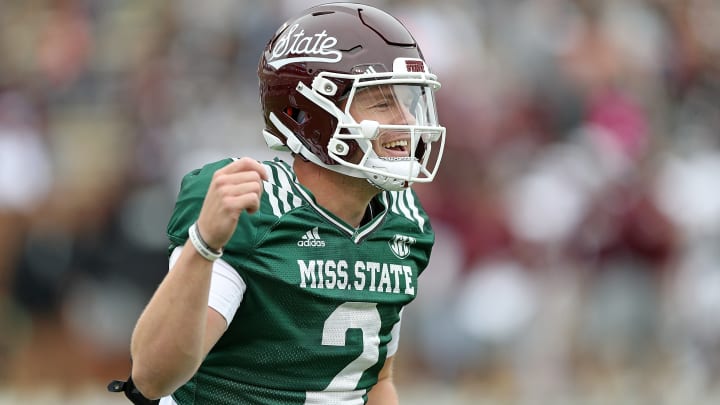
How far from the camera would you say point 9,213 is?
28.8 ft

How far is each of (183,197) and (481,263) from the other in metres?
5.77

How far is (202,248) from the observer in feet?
9.22

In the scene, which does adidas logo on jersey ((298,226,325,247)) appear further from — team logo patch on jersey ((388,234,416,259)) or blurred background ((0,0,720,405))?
blurred background ((0,0,720,405))

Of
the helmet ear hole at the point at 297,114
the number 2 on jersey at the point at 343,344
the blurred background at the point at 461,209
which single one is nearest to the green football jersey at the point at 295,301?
the number 2 on jersey at the point at 343,344

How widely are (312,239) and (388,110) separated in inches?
15.2

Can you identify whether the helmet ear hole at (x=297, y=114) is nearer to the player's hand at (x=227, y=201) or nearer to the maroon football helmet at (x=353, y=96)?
the maroon football helmet at (x=353, y=96)

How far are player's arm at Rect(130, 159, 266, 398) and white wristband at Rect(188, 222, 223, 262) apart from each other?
10 mm

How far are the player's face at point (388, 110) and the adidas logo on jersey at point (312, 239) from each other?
0.88 ft

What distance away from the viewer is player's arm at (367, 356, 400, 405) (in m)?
3.75

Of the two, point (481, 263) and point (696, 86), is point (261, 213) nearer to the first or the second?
point (481, 263)

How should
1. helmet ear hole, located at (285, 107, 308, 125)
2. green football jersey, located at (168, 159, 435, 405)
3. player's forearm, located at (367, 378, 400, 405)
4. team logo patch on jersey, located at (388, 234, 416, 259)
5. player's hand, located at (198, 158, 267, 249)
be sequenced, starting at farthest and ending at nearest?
player's forearm, located at (367, 378, 400, 405) → team logo patch on jersey, located at (388, 234, 416, 259) → helmet ear hole, located at (285, 107, 308, 125) → green football jersey, located at (168, 159, 435, 405) → player's hand, located at (198, 158, 267, 249)

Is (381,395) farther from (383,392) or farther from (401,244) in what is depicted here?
(401,244)

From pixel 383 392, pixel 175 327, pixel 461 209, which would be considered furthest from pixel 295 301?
pixel 461 209

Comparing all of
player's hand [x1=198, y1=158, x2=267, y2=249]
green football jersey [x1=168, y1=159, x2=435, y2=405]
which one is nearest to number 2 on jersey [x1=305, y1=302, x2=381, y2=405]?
green football jersey [x1=168, y1=159, x2=435, y2=405]
